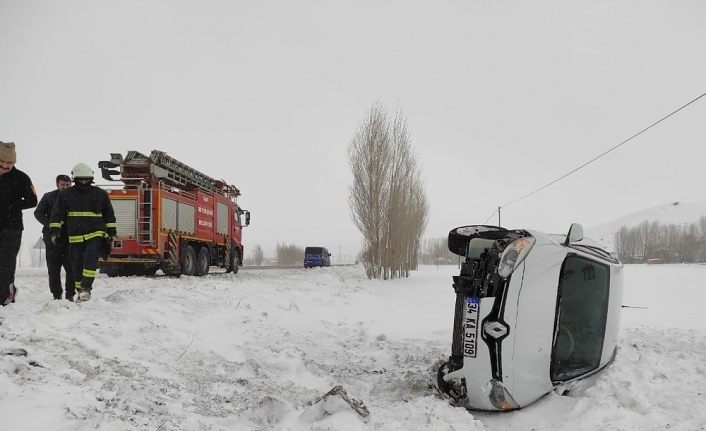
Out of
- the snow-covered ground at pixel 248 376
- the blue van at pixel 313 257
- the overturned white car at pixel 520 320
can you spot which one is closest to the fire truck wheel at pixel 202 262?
the snow-covered ground at pixel 248 376

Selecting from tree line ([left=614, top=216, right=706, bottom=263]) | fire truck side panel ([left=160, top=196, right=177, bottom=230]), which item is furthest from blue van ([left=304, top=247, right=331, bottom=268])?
tree line ([left=614, top=216, right=706, bottom=263])

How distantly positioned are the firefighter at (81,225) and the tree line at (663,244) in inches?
2700

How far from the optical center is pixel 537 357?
3160 mm

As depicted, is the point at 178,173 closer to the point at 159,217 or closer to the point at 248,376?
→ the point at 159,217

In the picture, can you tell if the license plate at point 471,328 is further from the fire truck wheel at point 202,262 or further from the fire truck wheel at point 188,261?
the fire truck wheel at point 202,262

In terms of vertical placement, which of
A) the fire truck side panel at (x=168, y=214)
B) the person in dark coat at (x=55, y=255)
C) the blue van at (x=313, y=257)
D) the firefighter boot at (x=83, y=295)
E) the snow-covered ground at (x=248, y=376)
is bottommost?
the blue van at (x=313, y=257)

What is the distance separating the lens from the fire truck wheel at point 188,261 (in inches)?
503

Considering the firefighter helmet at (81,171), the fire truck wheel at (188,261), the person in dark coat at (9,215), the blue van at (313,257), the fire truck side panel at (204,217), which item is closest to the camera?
the person in dark coat at (9,215)

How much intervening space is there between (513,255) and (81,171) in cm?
523

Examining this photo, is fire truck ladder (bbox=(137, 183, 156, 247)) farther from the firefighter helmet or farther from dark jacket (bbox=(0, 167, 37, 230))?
dark jacket (bbox=(0, 167, 37, 230))

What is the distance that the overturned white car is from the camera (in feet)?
10.1

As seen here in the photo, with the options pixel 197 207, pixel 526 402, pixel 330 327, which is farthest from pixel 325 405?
pixel 197 207

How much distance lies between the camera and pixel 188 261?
519 inches

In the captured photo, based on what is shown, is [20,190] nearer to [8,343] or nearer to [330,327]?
[8,343]
